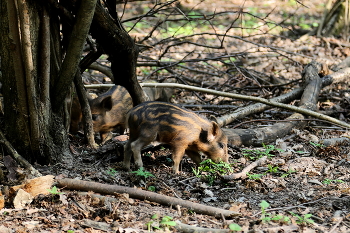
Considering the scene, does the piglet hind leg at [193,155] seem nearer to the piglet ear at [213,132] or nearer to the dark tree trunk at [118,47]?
the piglet ear at [213,132]

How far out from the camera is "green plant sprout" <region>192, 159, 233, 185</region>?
5686 mm

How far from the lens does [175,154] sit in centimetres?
627

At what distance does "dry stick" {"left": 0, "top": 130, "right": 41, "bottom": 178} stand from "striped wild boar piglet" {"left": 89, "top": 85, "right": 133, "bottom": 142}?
3146mm

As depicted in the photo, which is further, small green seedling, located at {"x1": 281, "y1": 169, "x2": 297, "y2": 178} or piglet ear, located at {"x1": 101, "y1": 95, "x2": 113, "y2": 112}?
piglet ear, located at {"x1": 101, "y1": 95, "x2": 113, "y2": 112}

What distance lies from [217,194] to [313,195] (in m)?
1.06

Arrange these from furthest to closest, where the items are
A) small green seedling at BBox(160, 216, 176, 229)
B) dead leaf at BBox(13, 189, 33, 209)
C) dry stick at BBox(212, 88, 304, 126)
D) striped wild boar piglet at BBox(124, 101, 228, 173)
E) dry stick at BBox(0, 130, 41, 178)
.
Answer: dry stick at BBox(212, 88, 304, 126), striped wild boar piglet at BBox(124, 101, 228, 173), dry stick at BBox(0, 130, 41, 178), dead leaf at BBox(13, 189, 33, 209), small green seedling at BBox(160, 216, 176, 229)

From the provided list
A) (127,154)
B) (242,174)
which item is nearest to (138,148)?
(127,154)

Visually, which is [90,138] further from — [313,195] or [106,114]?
[313,195]

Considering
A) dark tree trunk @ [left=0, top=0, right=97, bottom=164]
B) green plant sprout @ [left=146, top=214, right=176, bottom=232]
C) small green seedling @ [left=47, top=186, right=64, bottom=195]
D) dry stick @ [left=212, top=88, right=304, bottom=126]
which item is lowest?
green plant sprout @ [left=146, top=214, right=176, bottom=232]

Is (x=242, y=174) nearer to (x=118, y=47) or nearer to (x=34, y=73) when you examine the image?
(x=118, y=47)

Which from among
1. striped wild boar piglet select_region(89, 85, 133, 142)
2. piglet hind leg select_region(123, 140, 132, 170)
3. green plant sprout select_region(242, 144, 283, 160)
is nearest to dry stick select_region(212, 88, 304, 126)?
green plant sprout select_region(242, 144, 283, 160)

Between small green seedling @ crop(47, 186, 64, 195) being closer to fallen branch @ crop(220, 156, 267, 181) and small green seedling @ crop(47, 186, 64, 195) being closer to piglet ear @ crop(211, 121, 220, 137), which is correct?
fallen branch @ crop(220, 156, 267, 181)

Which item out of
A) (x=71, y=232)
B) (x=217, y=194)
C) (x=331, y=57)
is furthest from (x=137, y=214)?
(x=331, y=57)

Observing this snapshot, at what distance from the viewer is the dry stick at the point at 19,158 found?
4.76 meters
